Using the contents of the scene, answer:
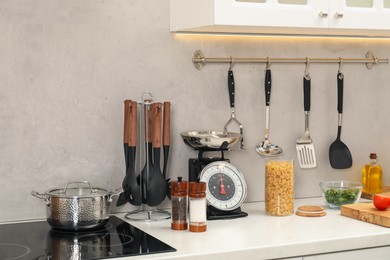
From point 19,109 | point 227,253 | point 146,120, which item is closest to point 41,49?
point 19,109

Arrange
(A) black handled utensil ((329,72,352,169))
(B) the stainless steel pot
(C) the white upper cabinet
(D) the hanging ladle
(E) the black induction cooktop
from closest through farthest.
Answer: (E) the black induction cooktop < (B) the stainless steel pot < (C) the white upper cabinet < (D) the hanging ladle < (A) black handled utensil ((329,72,352,169))

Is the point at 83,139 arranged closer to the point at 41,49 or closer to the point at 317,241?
the point at 41,49

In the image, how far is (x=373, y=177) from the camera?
304 centimetres

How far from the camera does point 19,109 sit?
251 cm

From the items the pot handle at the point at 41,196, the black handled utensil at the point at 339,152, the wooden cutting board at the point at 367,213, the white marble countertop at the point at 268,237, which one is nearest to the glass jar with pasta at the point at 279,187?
the white marble countertop at the point at 268,237

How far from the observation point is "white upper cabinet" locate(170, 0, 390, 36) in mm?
2447

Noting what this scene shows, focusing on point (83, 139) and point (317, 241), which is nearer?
point (317, 241)

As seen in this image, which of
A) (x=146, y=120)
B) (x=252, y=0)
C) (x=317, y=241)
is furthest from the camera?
(x=146, y=120)

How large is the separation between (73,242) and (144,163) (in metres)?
0.52

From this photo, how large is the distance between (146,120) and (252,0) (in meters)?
0.56

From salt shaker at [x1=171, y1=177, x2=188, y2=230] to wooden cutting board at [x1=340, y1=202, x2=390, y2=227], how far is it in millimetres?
611

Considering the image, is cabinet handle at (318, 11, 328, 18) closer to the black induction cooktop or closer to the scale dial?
the scale dial

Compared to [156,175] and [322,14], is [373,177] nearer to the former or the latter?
[322,14]

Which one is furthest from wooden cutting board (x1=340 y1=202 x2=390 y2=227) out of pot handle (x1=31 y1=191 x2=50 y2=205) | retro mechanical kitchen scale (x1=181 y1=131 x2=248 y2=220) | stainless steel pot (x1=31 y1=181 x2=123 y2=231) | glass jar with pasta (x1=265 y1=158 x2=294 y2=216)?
pot handle (x1=31 y1=191 x2=50 y2=205)
